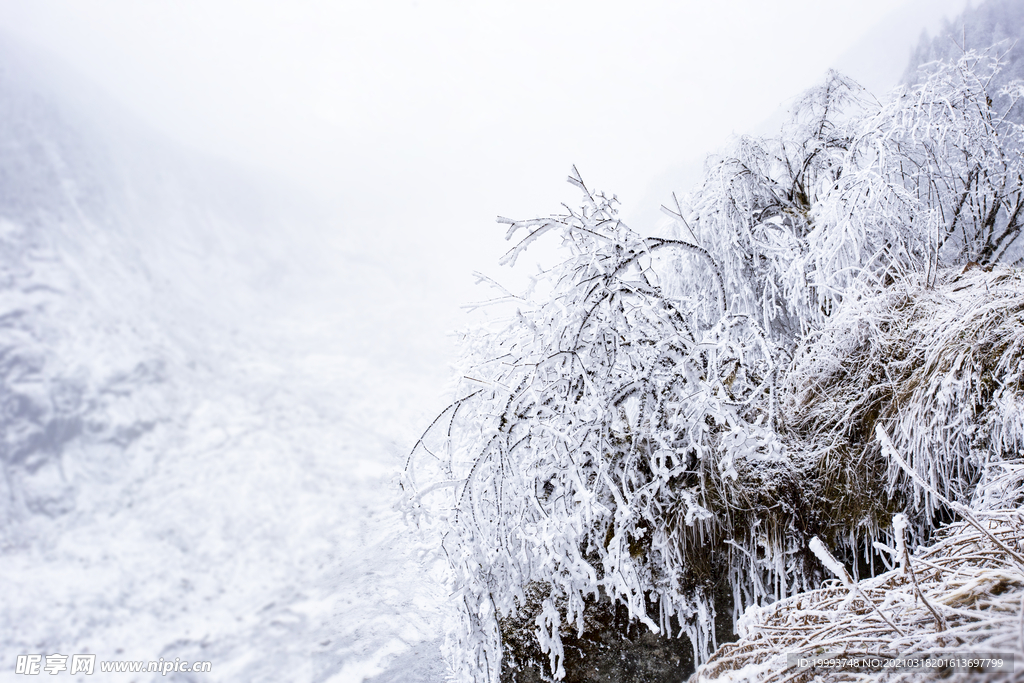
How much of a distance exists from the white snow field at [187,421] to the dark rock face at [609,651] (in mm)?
1100

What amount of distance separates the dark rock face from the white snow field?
3.61 feet

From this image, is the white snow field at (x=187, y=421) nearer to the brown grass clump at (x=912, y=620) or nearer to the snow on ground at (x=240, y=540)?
the snow on ground at (x=240, y=540)

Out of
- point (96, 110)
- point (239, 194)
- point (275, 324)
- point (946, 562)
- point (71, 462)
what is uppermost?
point (96, 110)

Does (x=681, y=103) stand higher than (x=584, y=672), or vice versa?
(x=681, y=103)

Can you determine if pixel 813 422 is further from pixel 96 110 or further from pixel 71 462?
pixel 96 110

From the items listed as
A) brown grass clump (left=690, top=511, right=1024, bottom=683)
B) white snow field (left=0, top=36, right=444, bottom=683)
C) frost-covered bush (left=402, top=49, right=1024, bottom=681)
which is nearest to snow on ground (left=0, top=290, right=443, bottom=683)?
white snow field (left=0, top=36, right=444, bottom=683)

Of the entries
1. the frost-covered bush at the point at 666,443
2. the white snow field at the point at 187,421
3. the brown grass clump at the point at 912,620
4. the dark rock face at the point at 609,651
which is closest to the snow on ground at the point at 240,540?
the white snow field at the point at 187,421

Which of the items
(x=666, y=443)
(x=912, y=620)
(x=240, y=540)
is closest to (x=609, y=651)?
(x=666, y=443)

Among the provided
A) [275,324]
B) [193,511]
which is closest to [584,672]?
[193,511]

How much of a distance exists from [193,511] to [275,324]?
4.57m

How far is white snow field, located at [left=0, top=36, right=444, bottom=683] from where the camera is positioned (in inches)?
203

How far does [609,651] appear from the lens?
1.74 m

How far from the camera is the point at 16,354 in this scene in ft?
27.0

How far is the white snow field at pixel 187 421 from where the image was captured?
5.15 m
